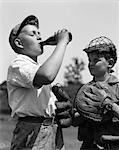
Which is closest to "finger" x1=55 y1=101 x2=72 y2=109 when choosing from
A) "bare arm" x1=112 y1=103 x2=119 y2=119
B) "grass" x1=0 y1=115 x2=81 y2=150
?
"bare arm" x1=112 y1=103 x2=119 y2=119

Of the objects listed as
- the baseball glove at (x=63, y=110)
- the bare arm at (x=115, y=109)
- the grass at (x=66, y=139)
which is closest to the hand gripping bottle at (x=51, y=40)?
the baseball glove at (x=63, y=110)

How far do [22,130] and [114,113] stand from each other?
0.62 m

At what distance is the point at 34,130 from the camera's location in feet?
7.51

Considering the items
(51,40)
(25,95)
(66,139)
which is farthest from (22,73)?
(66,139)

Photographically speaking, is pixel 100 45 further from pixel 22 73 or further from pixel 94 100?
pixel 22 73

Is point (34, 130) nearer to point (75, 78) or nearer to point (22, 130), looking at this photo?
point (22, 130)

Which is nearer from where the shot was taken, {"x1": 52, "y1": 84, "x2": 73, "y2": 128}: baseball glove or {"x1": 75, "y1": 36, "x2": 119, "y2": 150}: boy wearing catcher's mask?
{"x1": 75, "y1": 36, "x2": 119, "y2": 150}: boy wearing catcher's mask

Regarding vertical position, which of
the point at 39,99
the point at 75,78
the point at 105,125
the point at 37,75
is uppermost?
the point at 37,75

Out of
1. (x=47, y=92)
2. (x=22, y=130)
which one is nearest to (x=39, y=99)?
(x=47, y=92)

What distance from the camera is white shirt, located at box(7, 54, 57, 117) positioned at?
2250mm

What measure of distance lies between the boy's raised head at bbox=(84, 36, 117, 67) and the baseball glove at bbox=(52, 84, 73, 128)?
34 centimetres

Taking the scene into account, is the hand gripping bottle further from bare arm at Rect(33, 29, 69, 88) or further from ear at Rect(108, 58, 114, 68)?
ear at Rect(108, 58, 114, 68)

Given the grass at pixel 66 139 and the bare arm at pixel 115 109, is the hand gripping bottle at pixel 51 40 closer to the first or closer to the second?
the bare arm at pixel 115 109

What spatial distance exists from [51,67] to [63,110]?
1.23 feet
